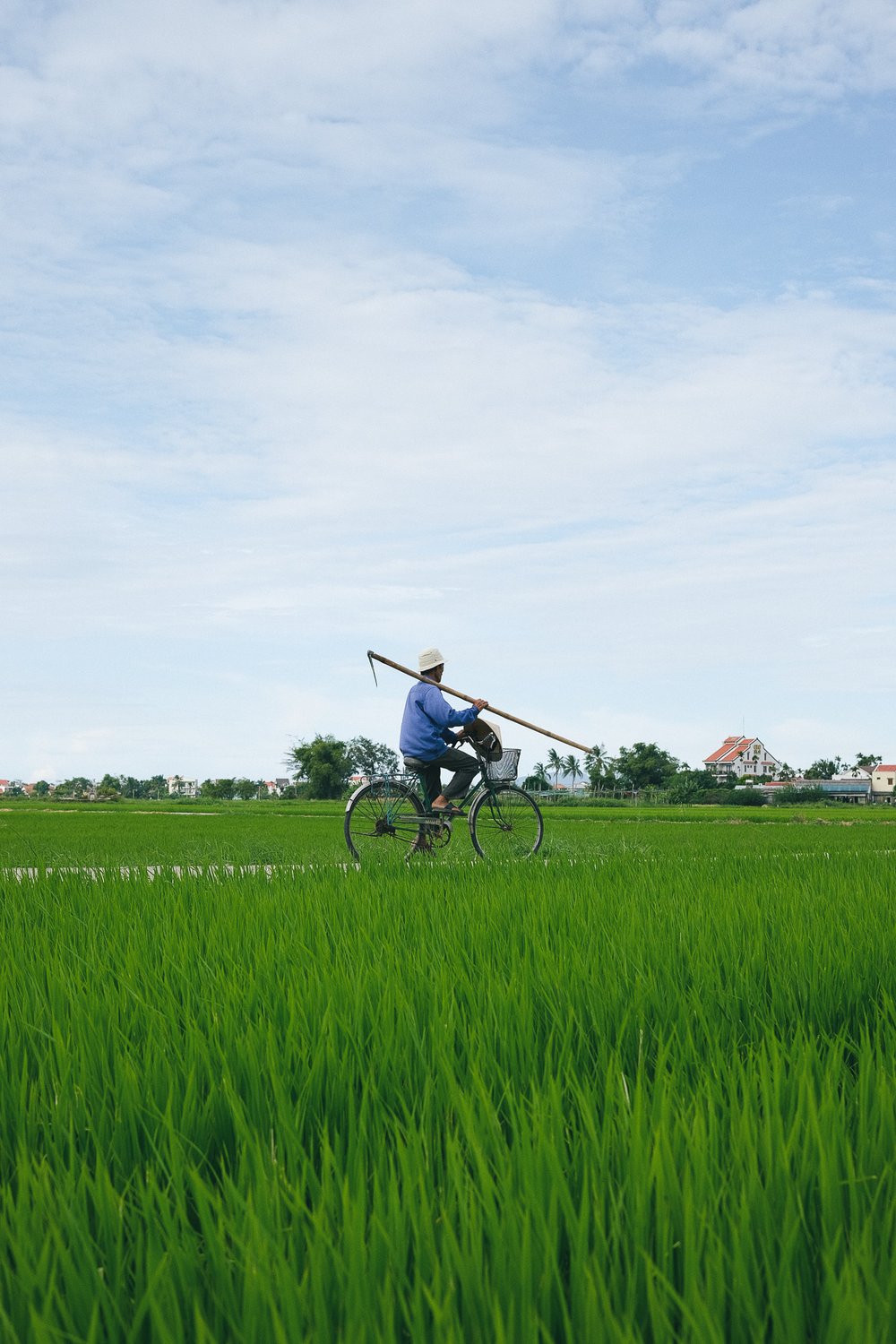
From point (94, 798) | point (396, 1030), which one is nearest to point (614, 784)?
point (94, 798)

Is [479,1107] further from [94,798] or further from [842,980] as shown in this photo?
[94,798]

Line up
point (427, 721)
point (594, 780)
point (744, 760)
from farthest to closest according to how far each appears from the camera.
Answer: point (744, 760)
point (594, 780)
point (427, 721)

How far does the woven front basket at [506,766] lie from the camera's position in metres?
8.71

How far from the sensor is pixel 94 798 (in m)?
72.4

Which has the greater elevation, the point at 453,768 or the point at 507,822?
the point at 453,768

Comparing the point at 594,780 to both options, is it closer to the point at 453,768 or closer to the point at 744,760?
the point at 744,760

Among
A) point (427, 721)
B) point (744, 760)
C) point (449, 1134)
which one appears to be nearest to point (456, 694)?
point (427, 721)

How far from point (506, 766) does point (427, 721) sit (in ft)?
3.56

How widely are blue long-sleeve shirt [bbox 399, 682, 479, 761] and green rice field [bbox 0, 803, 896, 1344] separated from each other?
4453mm

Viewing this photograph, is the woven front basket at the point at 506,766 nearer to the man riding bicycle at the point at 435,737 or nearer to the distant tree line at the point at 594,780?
the man riding bicycle at the point at 435,737

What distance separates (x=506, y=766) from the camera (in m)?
9.01

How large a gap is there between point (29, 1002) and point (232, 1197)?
1563 millimetres

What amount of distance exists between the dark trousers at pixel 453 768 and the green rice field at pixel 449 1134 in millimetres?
4570

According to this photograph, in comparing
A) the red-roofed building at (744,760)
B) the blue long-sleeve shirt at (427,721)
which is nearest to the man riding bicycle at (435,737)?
the blue long-sleeve shirt at (427,721)
